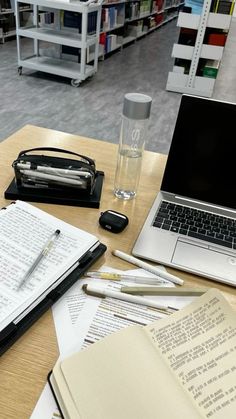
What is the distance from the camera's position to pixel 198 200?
0.84 m

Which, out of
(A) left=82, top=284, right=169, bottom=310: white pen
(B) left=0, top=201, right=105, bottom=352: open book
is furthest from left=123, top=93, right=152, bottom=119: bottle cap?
(A) left=82, top=284, right=169, bottom=310: white pen

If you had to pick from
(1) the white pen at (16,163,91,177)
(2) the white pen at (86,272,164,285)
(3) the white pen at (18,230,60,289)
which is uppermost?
(1) the white pen at (16,163,91,177)

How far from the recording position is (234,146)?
770 mm

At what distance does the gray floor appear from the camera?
2936 mm

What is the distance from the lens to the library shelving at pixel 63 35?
3339 millimetres

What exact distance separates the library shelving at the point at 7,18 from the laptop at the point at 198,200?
17.8 ft

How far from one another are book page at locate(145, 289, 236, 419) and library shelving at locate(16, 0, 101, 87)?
338 centimetres

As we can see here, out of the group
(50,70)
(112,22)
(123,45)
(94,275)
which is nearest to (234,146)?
(94,275)

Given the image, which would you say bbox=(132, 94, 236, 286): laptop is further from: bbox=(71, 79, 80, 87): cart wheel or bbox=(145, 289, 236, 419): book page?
bbox=(71, 79, 80, 87): cart wheel

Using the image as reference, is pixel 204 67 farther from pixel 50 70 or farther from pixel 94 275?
pixel 94 275

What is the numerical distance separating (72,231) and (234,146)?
41 centimetres

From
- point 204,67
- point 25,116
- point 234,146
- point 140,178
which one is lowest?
point 25,116

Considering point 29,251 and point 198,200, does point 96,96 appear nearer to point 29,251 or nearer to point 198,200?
point 198,200

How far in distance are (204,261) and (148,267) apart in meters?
0.12
